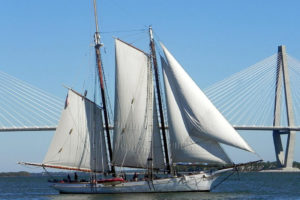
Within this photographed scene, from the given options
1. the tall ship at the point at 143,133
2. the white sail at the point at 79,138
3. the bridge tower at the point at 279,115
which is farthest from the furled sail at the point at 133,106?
the bridge tower at the point at 279,115

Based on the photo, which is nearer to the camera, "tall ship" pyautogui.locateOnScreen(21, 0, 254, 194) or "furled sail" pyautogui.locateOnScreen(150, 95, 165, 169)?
"tall ship" pyautogui.locateOnScreen(21, 0, 254, 194)

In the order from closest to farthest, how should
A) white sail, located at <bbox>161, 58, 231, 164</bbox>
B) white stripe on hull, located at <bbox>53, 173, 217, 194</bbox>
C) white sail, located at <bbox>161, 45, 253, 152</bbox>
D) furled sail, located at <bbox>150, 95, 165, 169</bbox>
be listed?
white sail, located at <bbox>161, 45, 253, 152</bbox>, white sail, located at <bbox>161, 58, 231, 164</bbox>, white stripe on hull, located at <bbox>53, 173, 217, 194</bbox>, furled sail, located at <bbox>150, 95, 165, 169</bbox>

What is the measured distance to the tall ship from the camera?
2897cm

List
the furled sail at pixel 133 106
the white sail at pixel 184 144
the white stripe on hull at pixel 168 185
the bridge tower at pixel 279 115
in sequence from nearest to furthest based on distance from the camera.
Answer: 1. the white sail at pixel 184 144
2. the white stripe on hull at pixel 168 185
3. the furled sail at pixel 133 106
4. the bridge tower at pixel 279 115

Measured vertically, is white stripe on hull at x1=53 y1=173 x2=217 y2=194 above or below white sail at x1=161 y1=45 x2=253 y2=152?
below

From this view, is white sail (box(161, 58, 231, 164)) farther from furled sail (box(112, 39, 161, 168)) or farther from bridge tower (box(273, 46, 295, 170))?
bridge tower (box(273, 46, 295, 170))

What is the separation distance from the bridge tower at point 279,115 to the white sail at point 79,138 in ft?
87.4

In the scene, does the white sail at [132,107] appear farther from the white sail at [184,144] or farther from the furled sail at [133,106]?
the white sail at [184,144]

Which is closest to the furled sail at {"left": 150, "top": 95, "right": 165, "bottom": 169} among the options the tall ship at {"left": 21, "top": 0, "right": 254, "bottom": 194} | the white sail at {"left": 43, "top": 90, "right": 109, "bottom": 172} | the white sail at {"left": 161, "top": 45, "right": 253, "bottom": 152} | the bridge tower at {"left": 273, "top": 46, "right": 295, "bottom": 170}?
the tall ship at {"left": 21, "top": 0, "right": 254, "bottom": 194}

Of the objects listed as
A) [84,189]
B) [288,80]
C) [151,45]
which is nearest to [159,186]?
[84,189]

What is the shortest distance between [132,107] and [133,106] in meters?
0.07

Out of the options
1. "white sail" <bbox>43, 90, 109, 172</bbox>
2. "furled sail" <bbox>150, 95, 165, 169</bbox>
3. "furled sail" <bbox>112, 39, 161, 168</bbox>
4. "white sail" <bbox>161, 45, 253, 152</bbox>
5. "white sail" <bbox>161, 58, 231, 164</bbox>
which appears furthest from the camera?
"white sail" <bbox>43, 90, 109, 172</bbox>

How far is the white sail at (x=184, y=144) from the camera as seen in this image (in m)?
28.9

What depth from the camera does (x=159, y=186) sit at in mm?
30516
